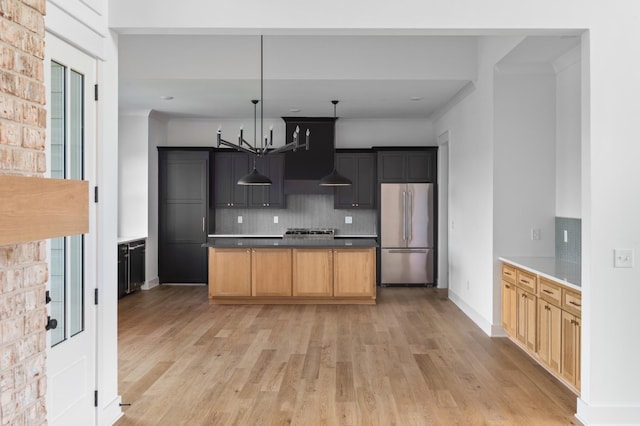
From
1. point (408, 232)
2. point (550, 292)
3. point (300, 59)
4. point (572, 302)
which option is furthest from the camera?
point (408, 232)

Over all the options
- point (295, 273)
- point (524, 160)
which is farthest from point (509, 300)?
point (295, 273)

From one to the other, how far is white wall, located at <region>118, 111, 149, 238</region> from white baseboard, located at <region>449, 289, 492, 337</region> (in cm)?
503

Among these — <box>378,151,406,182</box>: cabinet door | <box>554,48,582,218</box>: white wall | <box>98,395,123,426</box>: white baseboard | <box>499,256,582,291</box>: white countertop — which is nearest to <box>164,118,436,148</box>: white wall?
<box>378,151,406,182</box>: cabinet door

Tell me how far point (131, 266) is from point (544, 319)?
5894 mm

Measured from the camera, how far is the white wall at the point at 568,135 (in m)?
4.74

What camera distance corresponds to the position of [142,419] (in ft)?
10.7

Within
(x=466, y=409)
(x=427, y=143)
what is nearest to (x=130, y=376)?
(x=466, y=409)

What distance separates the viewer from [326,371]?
4.20m

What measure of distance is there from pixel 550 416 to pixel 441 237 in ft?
17.1

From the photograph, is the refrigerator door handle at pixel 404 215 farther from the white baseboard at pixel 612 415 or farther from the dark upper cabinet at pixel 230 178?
the white baseboard at pixel 612 415

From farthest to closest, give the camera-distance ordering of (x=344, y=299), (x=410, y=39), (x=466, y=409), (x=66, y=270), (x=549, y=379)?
(x=344, y=299) → (x=410, y=39) → (x=549, y=379) → (x=466, y=409) → (x=66, y=270)

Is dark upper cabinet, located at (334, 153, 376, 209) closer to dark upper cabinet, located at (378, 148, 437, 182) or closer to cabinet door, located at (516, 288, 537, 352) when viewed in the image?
dark upper cabinet, located at (378, 148, 437, 182)

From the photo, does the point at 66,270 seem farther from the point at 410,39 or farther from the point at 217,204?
the point at 217,204

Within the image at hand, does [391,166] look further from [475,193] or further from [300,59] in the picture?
[300,59]
